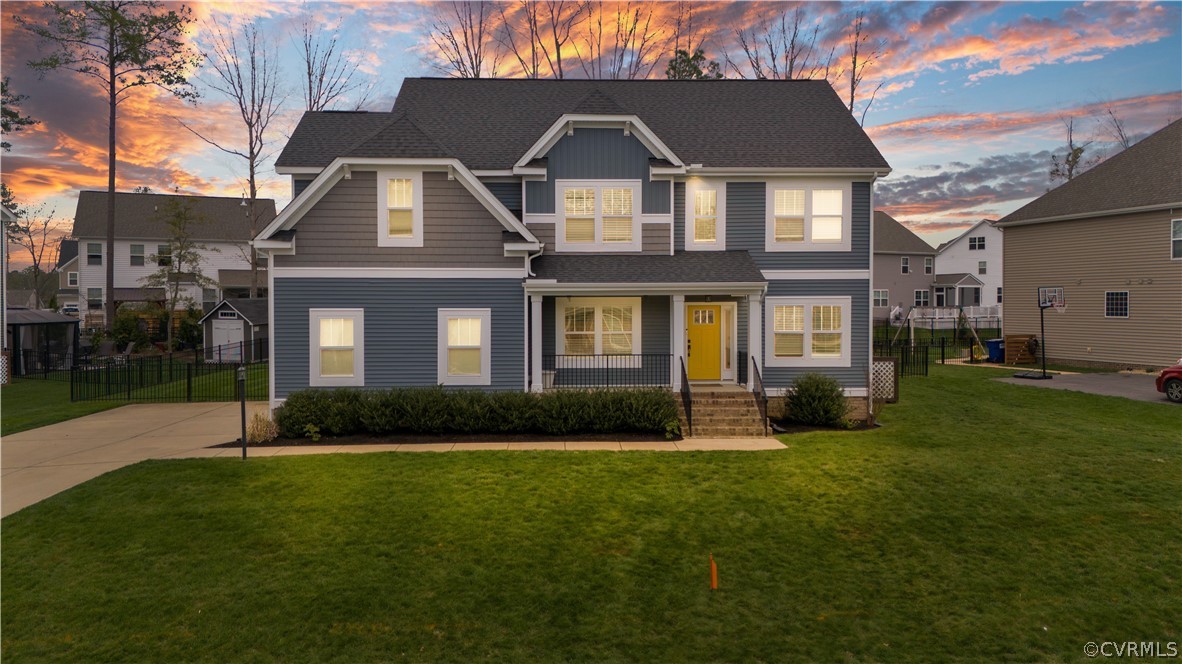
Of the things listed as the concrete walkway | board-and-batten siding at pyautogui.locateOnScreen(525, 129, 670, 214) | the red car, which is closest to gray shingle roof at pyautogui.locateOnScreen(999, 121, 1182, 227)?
the red car

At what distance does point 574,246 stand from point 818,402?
790 cm

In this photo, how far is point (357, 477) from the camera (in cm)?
1067

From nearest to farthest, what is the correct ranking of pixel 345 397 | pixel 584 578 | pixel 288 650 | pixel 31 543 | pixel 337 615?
pixel 288 650 < pixel 337 615 < pixel 584 578 < pixel 31 543 < pixel 345 397

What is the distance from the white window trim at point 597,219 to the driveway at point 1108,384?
1571 centimetres

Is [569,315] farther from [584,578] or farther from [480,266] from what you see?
[584,578]

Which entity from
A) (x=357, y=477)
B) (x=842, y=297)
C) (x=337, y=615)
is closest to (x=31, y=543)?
(x=357, y=477)

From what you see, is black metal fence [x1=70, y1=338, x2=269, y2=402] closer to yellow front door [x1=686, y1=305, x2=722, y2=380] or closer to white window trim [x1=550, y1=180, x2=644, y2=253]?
white window trim [x1=550, y1=180, x2=644, y2=253]

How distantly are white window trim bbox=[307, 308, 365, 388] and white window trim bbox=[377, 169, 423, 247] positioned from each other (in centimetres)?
199

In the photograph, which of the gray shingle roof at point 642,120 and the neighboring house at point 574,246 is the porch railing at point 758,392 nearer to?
the neighboring house at point 574,246

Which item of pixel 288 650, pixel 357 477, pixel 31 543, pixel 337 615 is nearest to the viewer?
pixel 288 650

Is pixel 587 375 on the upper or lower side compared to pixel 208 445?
upper

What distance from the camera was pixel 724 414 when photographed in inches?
583

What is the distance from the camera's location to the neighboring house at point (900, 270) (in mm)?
53750

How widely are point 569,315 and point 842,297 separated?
7902 mm
